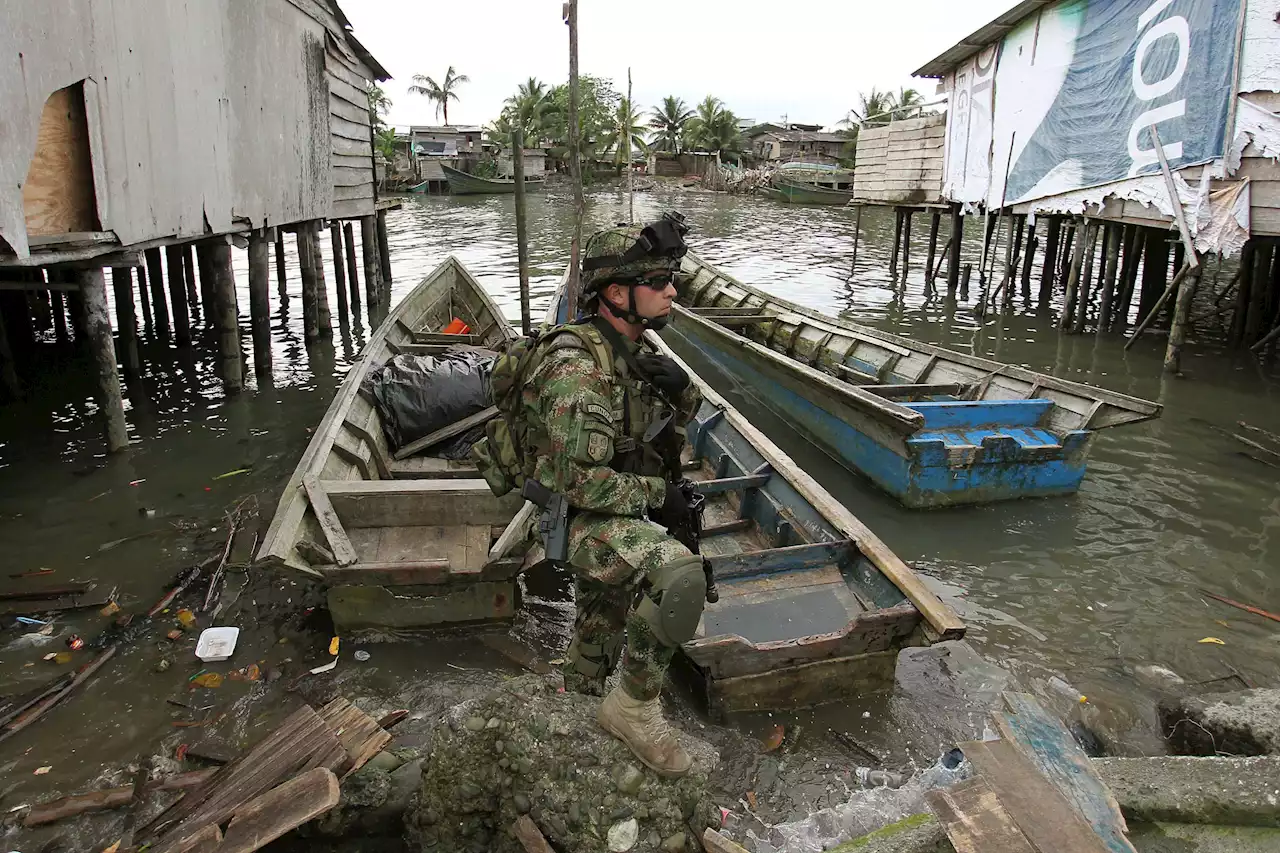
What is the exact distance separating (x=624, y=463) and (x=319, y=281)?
1275 centimetres

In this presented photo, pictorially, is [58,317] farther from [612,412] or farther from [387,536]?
[612,412]

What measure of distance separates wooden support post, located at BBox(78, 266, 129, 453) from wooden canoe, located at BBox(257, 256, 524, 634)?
2.93 metres

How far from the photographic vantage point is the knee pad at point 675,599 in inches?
120

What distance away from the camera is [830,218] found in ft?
137

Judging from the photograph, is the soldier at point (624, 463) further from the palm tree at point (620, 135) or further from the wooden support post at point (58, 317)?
the palm tree at point (620, 135)

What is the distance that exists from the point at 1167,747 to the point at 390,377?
650 cm

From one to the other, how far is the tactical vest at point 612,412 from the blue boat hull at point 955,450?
432cm

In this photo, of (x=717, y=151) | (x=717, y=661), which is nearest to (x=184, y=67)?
(x=717, y=661)

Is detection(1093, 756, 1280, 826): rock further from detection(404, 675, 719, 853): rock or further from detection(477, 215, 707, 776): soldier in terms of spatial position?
detection(477, 215, 707, 776): soldier

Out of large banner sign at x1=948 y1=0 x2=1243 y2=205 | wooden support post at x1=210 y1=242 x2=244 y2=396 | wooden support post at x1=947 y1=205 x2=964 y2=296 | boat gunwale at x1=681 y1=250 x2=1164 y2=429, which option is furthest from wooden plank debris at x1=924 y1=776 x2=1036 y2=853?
wooden support post at x1=947 y1=205 x2=964 y2=296

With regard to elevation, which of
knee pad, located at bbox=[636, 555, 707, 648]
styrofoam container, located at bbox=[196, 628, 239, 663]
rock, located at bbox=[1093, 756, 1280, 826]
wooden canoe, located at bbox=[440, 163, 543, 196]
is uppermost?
wooden canoe, located at bbox=[440, 163, 543, 196]

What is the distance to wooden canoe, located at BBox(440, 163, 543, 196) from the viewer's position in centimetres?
5050

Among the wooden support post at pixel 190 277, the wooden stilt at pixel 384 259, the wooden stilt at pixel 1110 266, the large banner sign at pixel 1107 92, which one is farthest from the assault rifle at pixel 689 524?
the wooden stilt at pixel 384 259

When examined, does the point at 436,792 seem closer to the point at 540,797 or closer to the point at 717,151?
the point at 540,797
